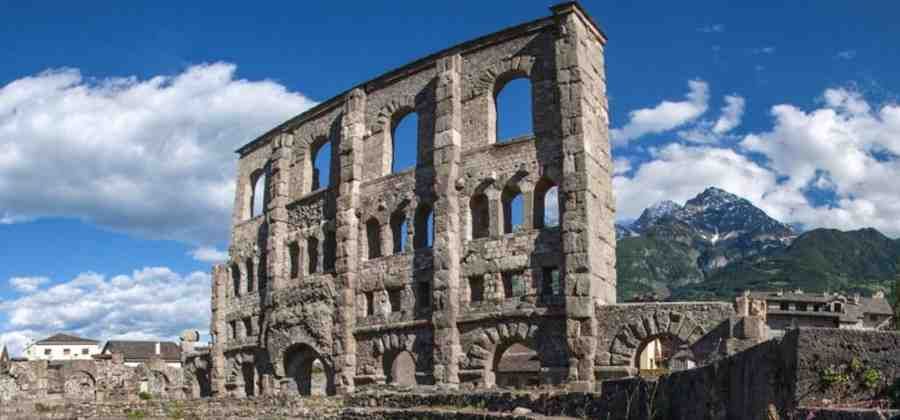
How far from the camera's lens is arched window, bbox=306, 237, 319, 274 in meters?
33.3

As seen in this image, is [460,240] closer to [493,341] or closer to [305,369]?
[493,341]

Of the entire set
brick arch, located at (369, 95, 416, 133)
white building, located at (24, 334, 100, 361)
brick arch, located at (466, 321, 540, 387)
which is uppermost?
brick arch, located at (369, 95, 416, 133)

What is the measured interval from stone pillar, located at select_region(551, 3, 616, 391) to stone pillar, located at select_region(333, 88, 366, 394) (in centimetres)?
875

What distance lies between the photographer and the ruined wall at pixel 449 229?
2456 centimetres

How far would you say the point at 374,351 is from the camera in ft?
95.3

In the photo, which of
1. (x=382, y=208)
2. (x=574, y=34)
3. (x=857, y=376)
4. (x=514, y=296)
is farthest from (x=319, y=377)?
(x=857, y=376)

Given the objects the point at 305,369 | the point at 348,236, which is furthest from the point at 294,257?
the point at 348,236

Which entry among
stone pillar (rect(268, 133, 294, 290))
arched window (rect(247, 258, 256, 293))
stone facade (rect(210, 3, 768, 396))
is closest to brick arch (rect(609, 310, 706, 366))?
stone facade (rect(210, 3, 768, 396))

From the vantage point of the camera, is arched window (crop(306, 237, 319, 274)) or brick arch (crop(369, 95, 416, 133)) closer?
brick arch (crop(369, 95, 416, 133))

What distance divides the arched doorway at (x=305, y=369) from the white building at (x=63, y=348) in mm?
96257

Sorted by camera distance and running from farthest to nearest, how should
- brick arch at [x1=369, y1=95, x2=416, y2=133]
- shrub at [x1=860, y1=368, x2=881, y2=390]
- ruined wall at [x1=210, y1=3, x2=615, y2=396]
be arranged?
brick arch at [x1=369, y1=95, x2=416, y2=133] → ruined wall at [x1=210, y1=3, x2=615, y2=396] → shrub at [x1=860, y1=368, x2=881, y2=390]

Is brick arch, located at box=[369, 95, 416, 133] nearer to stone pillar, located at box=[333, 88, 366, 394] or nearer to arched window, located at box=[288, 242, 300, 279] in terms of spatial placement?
stone pillar, located at box=[333, 88, 366, 394]

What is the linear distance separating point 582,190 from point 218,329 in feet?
68.0

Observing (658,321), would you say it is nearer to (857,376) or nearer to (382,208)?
(382,208)
